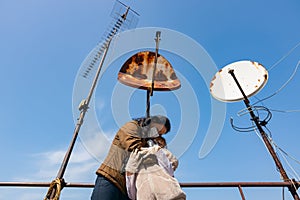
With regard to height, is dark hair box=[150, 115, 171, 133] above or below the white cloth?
above

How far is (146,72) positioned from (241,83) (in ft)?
7.50

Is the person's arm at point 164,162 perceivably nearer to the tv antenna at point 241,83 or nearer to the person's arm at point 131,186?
the person's arm at point 131,186

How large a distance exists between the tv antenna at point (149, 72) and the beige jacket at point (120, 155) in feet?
2.27

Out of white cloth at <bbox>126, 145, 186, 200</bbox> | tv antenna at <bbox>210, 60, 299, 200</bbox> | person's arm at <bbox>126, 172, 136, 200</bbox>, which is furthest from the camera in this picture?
tv antenna at <bbox>210, 60, 299, 200</bbox>

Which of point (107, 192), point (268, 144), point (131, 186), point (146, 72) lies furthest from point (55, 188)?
point (268, 144)

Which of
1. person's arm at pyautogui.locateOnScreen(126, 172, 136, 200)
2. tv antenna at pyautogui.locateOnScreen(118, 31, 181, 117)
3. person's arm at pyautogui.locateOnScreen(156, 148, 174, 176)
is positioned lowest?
person's arm at pyautogui.locateOnScreen(126, 172, 136, 200)

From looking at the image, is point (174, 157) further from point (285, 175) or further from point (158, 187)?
point (285, 175)

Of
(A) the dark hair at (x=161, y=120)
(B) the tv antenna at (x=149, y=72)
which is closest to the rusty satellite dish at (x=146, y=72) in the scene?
(B) the tv antenna at (x=149, y=72)

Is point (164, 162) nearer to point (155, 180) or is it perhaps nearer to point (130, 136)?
point (155, 180)

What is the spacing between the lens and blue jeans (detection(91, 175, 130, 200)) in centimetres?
127

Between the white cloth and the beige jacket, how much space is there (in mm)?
79

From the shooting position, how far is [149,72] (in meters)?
2.04

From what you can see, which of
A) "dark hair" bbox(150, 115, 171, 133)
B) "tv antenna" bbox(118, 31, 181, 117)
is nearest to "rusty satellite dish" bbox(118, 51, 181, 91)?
"tv antenna" bbox(118, 31, 181, 117)

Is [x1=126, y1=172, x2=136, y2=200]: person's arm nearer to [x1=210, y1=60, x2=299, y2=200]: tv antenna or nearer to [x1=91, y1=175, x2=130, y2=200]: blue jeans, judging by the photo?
[x1=91, y1=175, x2=130, y2=200]: blue jeans
